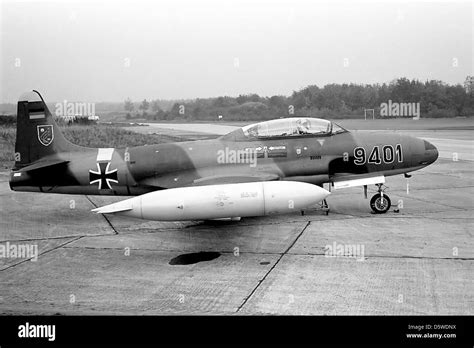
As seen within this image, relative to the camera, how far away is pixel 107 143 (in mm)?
28219

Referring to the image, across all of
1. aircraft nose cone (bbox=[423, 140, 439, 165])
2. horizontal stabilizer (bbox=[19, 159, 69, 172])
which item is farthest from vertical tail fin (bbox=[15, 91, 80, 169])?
aircraft nose cone (bbox=[423, 140, 439, 165])

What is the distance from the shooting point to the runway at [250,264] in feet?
19.7

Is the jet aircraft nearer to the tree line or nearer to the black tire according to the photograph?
the black tire

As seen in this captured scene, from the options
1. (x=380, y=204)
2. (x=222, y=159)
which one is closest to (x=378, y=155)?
(x=380, y=204)

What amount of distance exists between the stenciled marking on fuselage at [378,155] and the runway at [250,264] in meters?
1.26

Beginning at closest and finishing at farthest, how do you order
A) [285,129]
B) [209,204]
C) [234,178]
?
[209,204] → [234,178] → [285,129]

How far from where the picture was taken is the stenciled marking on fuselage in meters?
11.2

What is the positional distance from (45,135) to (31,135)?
317mm

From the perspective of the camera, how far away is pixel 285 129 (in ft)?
36.5

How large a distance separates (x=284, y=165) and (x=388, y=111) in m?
31.8

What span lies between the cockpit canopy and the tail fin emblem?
4387 mm

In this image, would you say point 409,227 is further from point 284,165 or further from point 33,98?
point 33,98

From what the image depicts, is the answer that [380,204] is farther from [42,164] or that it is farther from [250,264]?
[42,164]

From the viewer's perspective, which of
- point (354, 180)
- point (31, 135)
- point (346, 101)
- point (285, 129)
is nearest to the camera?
point (285, 129)
